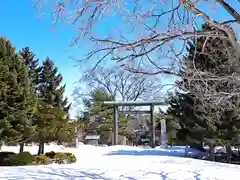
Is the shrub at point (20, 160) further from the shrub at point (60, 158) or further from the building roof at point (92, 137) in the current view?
the building roof at point (92, 137)

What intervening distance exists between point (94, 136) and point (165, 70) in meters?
28.1

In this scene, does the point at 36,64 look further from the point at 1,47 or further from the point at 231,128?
the point at 231,128

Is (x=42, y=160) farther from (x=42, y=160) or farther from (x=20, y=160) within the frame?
(x=20, y=160)

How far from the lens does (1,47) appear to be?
14.7 m

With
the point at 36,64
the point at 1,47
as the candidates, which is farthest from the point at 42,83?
the point at 1,47

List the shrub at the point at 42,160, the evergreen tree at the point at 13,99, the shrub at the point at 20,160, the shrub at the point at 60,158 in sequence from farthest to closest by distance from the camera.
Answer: the shrub at the point at 60,158
the shrub at the point at 42,160
the evergreen tree at the point at 13,99
the shrub at the point at 20,160

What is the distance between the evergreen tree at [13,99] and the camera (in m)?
13.9

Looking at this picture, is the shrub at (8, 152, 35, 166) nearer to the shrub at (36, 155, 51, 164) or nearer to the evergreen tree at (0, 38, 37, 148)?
the shrub at (36, 155, 51, 164)

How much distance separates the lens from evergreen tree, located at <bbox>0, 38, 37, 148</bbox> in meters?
13.9

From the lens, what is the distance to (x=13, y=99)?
14.4 m

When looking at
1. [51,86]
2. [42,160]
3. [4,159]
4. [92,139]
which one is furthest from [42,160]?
[92,139]

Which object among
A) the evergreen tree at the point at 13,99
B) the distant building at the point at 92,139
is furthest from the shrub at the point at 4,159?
the distant building at the point at 92,139

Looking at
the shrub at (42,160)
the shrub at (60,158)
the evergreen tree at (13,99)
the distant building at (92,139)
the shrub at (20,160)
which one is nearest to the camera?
the shrub at (20,160)

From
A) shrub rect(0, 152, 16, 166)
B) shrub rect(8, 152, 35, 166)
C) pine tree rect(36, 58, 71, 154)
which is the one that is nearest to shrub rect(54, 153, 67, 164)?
shrub rect(8, 152, 35, 166)
